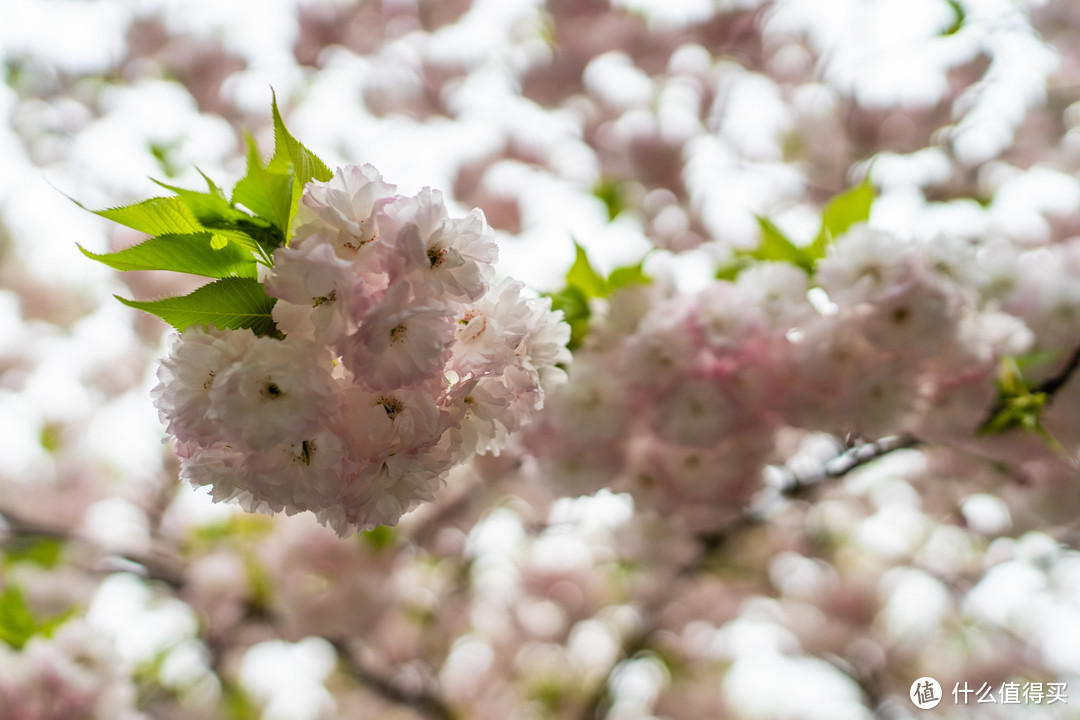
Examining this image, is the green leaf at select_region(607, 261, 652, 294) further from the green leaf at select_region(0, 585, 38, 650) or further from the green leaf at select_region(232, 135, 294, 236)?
the green leaf at select_region(0, 585, 38, 650)

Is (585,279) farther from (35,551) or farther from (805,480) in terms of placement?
(35,551)

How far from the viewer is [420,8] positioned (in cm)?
268

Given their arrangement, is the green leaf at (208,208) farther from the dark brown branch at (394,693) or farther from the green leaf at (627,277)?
the dark brown branch at (394,693)

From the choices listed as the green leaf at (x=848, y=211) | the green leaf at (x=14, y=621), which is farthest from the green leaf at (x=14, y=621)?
the green leaf at (x=848, y=211)

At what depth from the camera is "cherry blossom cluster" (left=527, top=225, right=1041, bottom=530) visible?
0.88 meters

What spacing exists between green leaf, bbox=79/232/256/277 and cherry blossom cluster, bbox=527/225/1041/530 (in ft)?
1.70

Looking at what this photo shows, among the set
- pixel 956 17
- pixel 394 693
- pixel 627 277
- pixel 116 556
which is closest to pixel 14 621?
pixel 116 556

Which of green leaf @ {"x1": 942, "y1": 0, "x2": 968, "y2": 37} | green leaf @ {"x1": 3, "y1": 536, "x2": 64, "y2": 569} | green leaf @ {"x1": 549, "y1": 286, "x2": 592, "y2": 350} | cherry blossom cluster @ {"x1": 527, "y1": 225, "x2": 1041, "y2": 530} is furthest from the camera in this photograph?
green leaf @ {"x1": 3, "y1": 536, "x2": 64, "y2": 569}

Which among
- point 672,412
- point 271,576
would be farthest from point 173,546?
point 672,412

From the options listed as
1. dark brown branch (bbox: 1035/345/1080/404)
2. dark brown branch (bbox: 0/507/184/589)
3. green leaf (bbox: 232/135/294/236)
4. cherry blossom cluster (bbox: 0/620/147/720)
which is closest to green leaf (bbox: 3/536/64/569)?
dark brown branch (bbox: 0/507/184/589)

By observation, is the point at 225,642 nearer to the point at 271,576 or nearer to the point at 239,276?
the point at 271,576

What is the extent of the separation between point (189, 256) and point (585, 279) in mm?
609

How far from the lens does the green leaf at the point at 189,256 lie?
1.74 ft

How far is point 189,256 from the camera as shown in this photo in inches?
21.4
